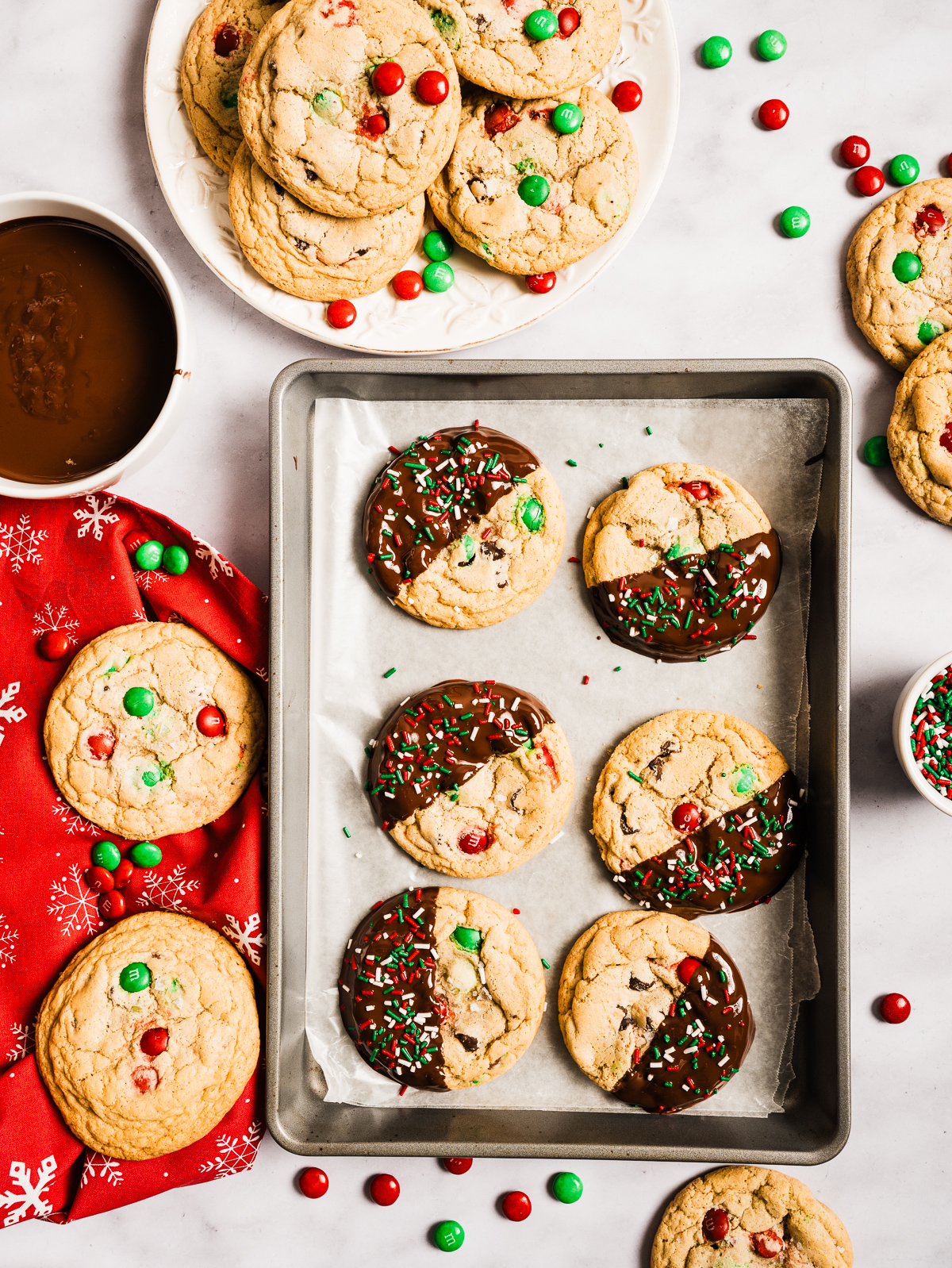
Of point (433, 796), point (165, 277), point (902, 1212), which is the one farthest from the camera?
point (902, 1212)

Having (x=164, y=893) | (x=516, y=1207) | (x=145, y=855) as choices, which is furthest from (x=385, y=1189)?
(x=145, y=855)

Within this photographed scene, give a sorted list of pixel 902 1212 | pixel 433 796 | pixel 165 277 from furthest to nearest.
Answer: pixel 902 1212, pixel 433 796, pixel 165 277

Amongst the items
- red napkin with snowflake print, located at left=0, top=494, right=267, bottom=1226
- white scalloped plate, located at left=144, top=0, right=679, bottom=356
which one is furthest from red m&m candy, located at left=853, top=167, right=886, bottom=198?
red napkin with snowflake print, located at left=0, top=494, right=267, bottom=1226

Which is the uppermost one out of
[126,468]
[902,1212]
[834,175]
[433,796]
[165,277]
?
[834,175]

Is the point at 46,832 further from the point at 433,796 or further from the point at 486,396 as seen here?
the point at 486,396

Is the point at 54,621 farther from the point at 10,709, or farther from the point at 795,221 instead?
the point at 795,221

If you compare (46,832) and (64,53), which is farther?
(64,53)

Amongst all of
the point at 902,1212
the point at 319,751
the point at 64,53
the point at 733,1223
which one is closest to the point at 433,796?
the point at 319,751
